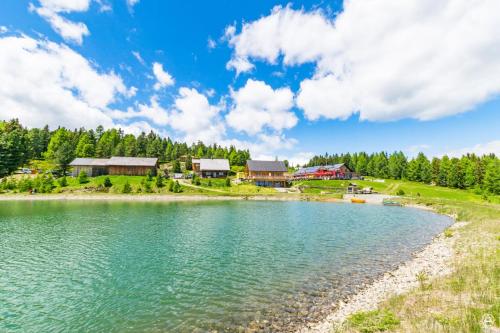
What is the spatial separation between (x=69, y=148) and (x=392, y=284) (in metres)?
106

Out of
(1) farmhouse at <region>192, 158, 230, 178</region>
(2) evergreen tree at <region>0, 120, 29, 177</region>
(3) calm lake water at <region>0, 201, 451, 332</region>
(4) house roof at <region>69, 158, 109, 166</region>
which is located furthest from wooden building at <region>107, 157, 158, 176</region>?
(3) calm lake water at <region>0, 201, 451, 332</region>

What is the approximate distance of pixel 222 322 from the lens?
12500 mm

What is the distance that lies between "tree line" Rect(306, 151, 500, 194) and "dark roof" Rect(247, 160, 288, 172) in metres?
61.4

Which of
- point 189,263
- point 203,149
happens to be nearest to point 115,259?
point 189,263

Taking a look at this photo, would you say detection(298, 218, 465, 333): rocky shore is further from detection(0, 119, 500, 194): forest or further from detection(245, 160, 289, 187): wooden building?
detection(0, 119, 500, 194): forest

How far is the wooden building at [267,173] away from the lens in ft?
326

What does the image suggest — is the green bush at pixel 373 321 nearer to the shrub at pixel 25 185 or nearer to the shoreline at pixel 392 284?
the shoreline at pixel 392 284

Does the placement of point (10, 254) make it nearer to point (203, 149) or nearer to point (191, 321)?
point (191, 321)

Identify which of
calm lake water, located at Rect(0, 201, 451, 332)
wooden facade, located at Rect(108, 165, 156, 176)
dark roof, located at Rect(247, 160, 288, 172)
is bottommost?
calm lake water, located at Rect(0, 201, 451, 332)

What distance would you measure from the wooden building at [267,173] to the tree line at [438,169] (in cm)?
6161

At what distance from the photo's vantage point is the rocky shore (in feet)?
39.6

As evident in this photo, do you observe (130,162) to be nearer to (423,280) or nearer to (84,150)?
(84,150)

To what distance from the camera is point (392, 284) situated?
16.2 metres

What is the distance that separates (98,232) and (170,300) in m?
20.9
